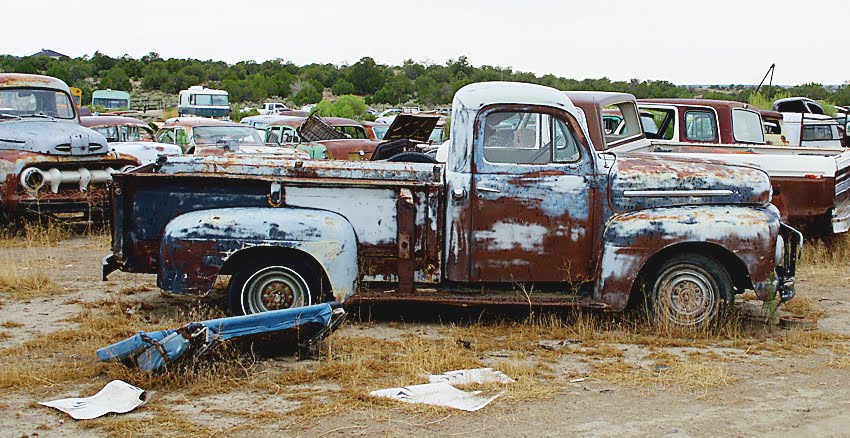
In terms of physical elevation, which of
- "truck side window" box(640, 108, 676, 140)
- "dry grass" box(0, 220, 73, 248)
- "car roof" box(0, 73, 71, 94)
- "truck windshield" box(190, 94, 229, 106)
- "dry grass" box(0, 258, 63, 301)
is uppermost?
"truck windshield" box(190, 94, 229, 106)

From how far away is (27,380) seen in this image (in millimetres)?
6090

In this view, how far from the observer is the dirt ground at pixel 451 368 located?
5.42 metres

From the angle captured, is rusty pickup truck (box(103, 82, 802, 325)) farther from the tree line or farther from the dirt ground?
the tree line

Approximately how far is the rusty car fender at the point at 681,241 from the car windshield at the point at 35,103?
927cm

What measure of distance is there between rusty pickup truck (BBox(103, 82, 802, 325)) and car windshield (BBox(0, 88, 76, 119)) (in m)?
6.73

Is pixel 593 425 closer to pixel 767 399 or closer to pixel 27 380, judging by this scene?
pixel 767 399

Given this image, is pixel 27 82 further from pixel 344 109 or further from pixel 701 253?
pixel 344 109

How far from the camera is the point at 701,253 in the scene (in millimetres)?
7480

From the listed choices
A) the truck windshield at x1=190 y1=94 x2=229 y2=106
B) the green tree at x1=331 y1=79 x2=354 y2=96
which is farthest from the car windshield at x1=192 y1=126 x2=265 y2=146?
the green tree at x1=331 y1=79 x2=354 y2=96

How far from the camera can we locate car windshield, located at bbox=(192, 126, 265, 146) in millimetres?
15852

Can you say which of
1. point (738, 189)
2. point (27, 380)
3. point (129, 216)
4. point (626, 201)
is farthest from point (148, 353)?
point (738, 189)

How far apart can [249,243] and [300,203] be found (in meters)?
0.51

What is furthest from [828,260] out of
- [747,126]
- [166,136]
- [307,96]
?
[307,96]

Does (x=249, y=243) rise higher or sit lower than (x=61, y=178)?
lower
